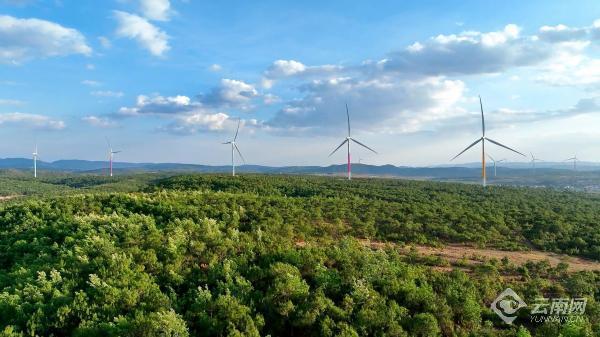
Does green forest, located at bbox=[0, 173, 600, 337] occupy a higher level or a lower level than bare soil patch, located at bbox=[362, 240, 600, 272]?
higher

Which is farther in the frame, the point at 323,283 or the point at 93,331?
the point at 323,283

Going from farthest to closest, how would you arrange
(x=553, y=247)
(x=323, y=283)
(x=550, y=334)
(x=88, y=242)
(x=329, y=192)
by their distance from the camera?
(x=329, y=192), (x=553, y=247), (x=88, y=242), (x=323, y=283), (x=550, y=334)

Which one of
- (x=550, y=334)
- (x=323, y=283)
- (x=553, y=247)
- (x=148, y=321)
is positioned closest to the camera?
(x=148, y=321)

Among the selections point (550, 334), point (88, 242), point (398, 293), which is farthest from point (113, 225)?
point (550, 334)

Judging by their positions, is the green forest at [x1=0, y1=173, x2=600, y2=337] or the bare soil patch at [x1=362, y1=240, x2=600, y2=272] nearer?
the green forest at [x1=0, y1=173, x2=600, y2=337]

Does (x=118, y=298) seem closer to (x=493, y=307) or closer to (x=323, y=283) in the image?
(x=323, y=283)

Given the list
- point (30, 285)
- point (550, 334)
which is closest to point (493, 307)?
point (550, 334)

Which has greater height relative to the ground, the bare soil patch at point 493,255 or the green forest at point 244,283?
the green forest at point 244,283

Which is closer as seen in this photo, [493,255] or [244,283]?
[244,283]

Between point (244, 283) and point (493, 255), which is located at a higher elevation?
point (244, 283)

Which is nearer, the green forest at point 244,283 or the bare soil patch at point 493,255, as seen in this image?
A: the green forest at point 244,283

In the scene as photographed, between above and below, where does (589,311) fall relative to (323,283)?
below
